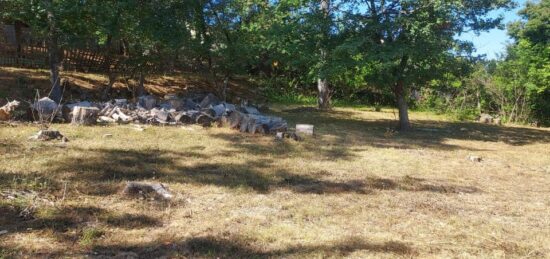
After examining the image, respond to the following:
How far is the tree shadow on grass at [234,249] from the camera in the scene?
360cm

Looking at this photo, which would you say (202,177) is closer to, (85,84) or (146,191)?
(146,191)

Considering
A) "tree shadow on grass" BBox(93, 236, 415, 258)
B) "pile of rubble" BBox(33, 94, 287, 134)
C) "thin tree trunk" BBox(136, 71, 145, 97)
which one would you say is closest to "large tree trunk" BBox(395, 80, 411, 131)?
"pile of rubble" BBox(33, 94, 287, 134)

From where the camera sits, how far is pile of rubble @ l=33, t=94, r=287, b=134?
9.46 m

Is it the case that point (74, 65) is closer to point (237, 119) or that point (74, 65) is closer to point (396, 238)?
point (237, 119)

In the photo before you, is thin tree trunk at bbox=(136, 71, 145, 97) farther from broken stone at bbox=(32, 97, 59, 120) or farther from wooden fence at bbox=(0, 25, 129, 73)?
broken stone at bbox=(32, 97, 59, 120)

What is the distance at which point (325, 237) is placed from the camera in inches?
161

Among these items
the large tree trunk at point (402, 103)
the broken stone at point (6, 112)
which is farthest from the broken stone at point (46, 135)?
the large tree trunk at point (402, 103)

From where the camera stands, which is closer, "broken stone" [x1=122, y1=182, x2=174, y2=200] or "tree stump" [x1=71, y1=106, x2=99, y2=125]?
"broken stone" [x1=122, y1=182, x2=174, y2=200]

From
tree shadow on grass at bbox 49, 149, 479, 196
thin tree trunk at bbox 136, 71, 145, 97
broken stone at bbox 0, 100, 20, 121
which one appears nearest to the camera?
tree shadow on grass at bbox 49, 149, 479, 196

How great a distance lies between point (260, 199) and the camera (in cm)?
520

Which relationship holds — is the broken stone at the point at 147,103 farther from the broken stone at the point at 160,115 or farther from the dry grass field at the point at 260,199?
the dry grass field at the point at 260,199

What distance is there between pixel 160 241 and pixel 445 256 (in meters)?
2.38

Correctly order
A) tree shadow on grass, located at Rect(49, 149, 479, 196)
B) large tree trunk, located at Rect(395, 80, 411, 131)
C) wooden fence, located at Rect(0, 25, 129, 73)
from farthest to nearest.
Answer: wooden fence, located at Rect(0, 25, 129, 73) < large tree trunk, located at Rect(395, 80, 411, 131) < tree shadow on grass, located at Rect(49, 149, 479, 196)

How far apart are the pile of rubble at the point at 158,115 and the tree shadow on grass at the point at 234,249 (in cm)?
620
